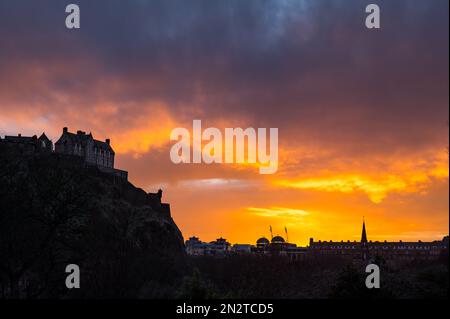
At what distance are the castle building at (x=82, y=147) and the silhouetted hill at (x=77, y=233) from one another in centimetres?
1212

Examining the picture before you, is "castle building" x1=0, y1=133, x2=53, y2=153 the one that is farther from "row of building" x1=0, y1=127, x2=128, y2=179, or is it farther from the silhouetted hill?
the silhouetted hill

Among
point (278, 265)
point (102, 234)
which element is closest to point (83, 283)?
point (278, 265)

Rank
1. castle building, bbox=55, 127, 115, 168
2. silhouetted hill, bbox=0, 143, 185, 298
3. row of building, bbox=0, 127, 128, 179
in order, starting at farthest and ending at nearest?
castle building, bbox=55, 127, 115, 168
row of building, bbox=0, 127, 128, 179
silhouetted hill, bbox=0, 143, 185, 298

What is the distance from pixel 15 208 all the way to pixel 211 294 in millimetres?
28195

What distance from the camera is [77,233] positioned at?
5500 centimetres

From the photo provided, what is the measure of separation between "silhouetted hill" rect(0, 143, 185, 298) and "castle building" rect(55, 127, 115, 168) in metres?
12.1

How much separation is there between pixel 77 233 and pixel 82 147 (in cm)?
12185

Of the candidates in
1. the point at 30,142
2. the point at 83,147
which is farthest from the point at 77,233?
the point at 83,147

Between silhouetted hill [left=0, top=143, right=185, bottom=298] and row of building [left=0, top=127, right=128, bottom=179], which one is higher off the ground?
row of building [left=0, top=127, right=128, bottom=179]

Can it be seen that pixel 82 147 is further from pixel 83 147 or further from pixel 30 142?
pixel 30 142

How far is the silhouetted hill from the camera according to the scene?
173ft

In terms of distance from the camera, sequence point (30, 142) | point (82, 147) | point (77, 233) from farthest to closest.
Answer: point (82, 147), point (30, 142), point (77, 233)

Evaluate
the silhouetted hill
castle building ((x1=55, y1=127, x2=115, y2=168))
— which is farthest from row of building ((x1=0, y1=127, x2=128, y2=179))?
the silhouetted hill

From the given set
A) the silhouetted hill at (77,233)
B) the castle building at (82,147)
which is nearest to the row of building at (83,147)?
the castle building at (82,147)
